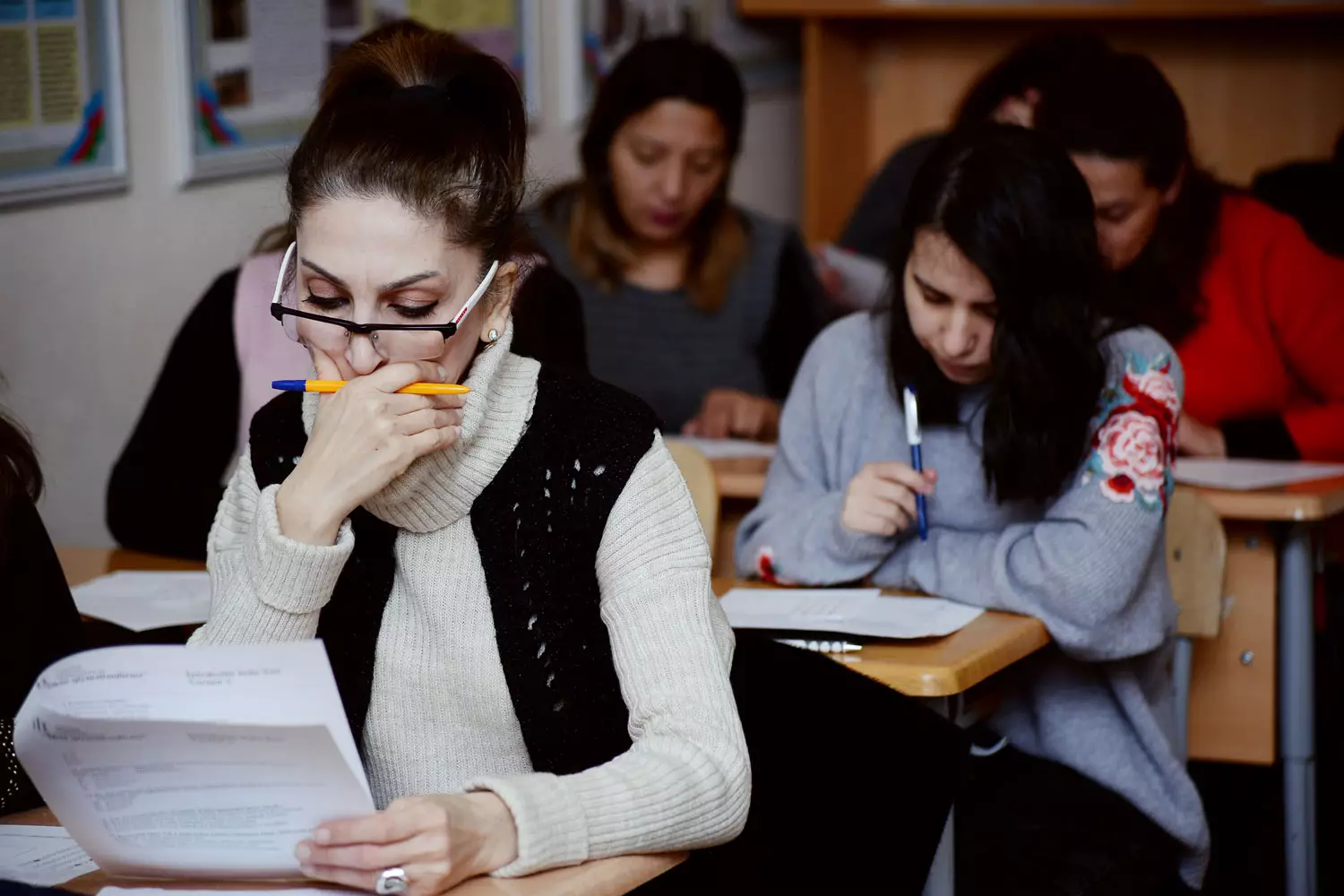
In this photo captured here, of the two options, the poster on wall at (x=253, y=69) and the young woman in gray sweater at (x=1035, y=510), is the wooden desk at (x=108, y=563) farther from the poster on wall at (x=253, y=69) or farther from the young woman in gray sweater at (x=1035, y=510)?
the young woman in gray sweater at (x=1035, y=510)

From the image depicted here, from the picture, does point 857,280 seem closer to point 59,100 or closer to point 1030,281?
point 1030,281

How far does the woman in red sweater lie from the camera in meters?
2.83

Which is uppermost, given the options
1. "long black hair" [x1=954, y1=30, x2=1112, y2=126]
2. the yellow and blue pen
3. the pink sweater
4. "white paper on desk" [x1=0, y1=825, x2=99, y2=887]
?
"long black hair" [x1=954, y1=30, x2=1112, y2=126]

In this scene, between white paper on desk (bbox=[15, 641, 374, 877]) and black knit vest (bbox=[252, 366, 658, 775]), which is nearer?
white paper on desk (bbox=[15, 641, 374, 877])

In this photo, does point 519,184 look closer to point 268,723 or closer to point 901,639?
point 268,723

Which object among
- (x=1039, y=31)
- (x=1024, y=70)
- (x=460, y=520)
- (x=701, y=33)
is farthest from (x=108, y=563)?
(x=1039, y=31)

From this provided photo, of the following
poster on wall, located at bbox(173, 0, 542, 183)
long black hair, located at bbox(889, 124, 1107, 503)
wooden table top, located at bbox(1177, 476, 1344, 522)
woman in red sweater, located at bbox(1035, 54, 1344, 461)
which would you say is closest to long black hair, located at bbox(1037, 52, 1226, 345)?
woman in red sweater, located at bbox(1035, 54, 1344, 461)

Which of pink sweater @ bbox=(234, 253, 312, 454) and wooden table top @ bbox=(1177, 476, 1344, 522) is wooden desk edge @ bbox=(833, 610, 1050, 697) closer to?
wooden table top @ bbox=(1177, 476, 1344, 522)

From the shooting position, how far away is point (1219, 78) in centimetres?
→ 499

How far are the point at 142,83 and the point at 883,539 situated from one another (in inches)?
57.2

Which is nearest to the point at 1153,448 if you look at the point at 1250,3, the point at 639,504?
the point at 639,504

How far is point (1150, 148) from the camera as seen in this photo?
2.63 metres

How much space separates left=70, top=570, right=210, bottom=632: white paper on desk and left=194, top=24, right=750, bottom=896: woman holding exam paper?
58 centimetres

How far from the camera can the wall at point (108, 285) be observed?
8.19 ft
